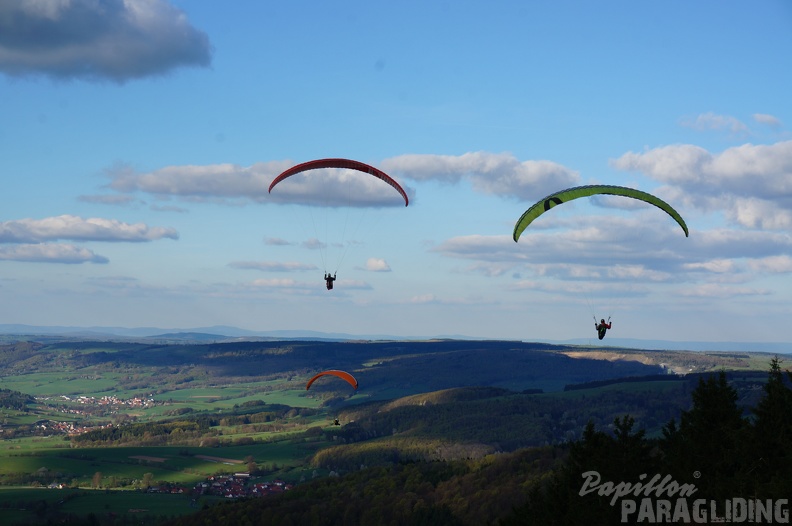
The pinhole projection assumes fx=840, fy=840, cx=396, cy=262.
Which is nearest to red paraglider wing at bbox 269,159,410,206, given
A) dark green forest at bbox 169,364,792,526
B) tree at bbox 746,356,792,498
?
dark green forest at bbox 169,364,792,526

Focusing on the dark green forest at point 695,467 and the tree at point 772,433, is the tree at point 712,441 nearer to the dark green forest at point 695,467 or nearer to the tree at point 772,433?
the dark green forest at point 695,467

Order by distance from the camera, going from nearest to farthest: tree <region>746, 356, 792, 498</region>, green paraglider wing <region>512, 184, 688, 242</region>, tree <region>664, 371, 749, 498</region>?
tree <region>746, 356, 792, 498</region>, tree <region>664, 371, 749, 498</region>, green paraglider wing <region>512, 184, 688, 242</region>

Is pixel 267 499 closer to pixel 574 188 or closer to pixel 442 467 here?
pixel 442 467

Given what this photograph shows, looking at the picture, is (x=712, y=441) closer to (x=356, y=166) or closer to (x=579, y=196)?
(x=579, y=196)

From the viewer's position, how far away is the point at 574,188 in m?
66.1

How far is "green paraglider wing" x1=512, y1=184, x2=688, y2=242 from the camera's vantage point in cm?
6462

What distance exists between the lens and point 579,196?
6575cm

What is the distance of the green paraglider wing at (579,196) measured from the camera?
64.6 meters

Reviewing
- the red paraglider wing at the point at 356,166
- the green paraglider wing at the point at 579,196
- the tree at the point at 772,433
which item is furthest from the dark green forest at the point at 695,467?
the red paraglider wing at the point at 356,166

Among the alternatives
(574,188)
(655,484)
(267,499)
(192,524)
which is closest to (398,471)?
(267,499)

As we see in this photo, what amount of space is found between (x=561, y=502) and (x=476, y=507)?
4532 inches

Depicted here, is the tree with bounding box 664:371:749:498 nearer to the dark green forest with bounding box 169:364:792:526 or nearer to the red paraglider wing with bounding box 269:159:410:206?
the dark green forest with bounding box 169:364:792:526

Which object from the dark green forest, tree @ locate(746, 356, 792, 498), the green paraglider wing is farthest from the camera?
the green paraglider wing

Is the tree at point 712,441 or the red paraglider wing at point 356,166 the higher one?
the red paraglider wing at point 356,166
